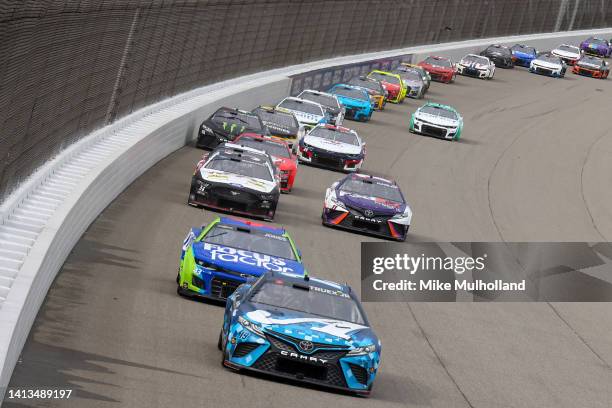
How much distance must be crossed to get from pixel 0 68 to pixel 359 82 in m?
33.8

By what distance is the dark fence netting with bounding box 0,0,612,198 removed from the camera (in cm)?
1683

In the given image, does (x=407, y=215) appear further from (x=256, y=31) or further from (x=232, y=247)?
(x=256, y=31)

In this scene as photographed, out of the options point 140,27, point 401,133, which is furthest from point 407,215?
point 401,133

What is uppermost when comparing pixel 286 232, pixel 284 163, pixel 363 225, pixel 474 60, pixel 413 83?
pixel 286 232

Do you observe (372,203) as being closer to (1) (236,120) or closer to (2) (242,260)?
(1) (236,120)

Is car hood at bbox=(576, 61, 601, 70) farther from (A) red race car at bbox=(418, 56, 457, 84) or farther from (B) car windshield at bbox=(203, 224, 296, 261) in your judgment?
(B) car windshield at bbox=(203, 224, 296, 261)

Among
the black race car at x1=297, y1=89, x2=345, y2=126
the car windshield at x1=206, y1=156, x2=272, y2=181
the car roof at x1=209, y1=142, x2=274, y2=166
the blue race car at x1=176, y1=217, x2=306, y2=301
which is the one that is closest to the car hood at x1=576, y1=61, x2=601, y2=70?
the black race car at x1=297, y1=89, x2=345, y2=126

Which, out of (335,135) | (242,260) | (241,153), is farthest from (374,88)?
(242,260)

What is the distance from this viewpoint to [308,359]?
13922mm

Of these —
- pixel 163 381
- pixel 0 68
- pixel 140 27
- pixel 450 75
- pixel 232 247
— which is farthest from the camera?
pixel 450 75

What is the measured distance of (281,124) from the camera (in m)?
35.4

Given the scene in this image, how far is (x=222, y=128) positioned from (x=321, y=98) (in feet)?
30.0

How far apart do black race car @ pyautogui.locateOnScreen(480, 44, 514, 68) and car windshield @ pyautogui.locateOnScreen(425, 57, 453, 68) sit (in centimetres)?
908

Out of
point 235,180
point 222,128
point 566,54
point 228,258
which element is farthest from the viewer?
point 566,54
